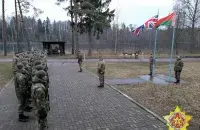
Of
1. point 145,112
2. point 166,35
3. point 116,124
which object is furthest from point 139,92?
point 166,35

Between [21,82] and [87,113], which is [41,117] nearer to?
[21,82]

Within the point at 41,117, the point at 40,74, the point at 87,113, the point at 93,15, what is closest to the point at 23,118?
the point at 41,117

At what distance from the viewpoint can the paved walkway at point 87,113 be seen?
703 cm

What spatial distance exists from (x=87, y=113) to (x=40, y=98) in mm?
2477

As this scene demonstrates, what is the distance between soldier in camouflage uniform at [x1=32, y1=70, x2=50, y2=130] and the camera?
244 inches

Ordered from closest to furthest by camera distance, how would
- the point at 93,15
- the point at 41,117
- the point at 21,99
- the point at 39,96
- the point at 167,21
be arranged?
1. the point at 39,96
2. the point at 41,117
3. the point at 21,99
4. the point at 167,21
5. the point at 93,15

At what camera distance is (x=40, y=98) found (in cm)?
618

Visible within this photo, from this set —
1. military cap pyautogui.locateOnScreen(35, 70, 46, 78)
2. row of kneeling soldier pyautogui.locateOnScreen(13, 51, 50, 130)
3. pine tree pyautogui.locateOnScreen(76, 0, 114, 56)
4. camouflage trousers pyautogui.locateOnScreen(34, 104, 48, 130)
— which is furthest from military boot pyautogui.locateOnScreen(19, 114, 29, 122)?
pine tree pyautogui.locateOnScreen(76, 0, 114, 56)

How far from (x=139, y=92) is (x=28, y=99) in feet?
18.5

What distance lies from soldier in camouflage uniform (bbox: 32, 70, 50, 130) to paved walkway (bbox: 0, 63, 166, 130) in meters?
0.60

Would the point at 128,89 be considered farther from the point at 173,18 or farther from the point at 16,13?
the point at 16,13

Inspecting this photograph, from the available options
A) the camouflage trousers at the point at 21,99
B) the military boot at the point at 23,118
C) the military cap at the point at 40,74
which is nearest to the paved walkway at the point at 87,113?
the military boot at the point at 23,118

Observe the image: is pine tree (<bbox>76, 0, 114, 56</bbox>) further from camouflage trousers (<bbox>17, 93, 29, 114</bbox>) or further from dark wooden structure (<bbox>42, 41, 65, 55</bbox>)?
camouflage trousers (<bbox>17, 93, 29, 114</bbox>)

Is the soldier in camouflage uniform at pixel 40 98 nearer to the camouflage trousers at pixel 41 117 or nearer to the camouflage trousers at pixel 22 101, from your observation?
the camouflage trousers at pixel 41 117
